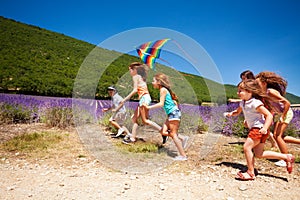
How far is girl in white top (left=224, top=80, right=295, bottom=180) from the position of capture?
3103 millimetres

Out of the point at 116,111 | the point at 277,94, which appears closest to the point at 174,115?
the point at 277,94

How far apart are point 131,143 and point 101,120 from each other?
2880 millimetres

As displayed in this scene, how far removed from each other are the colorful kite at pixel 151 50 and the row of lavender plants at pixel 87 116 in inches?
103

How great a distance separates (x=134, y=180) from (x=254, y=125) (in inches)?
70.1

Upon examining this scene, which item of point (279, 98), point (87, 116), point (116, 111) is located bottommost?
point (87, 116)

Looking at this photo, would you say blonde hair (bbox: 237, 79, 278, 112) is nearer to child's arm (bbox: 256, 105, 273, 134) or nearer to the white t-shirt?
the white t-shirt

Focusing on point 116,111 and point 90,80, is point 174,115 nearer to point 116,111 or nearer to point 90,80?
point 116,111

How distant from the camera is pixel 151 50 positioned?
14.2 ft

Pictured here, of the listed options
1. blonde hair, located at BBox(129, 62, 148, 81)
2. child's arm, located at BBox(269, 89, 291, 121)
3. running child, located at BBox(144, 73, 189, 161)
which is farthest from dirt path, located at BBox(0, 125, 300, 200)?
blonde hair, located at BBox(129, 62, 148, 81)

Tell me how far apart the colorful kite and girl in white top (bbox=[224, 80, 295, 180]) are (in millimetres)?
1614

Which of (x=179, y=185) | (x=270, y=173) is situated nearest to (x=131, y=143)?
(x=179, y=185)

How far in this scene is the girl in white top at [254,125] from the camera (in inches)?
122

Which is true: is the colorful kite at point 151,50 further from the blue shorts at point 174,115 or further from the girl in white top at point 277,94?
the girl in white top at point 277,94

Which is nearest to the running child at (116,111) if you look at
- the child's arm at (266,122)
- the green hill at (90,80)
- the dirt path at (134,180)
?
the green hill at (90,80)
